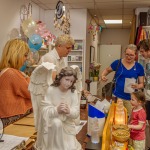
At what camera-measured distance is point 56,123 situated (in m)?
1.06

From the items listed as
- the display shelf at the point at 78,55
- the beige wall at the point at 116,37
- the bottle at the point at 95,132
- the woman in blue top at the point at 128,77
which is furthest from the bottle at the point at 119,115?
the beige wall at the point at 116,37

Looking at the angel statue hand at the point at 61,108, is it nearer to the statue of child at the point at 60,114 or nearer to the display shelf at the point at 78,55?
the statue of child at the point at 60,114

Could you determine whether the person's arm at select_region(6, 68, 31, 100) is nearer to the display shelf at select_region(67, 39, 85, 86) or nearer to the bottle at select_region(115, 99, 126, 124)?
the bottle at select_region(115, 99, 126, 124)

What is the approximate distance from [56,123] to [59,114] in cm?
4

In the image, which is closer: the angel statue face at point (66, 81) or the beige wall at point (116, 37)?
the angel statue face at point (66, 81)

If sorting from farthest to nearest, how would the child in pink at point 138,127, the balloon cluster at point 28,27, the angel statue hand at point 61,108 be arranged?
the balloon cluster at point 28,27 → the child in pink at point 138,127 → the angel statue hand at point 61,108

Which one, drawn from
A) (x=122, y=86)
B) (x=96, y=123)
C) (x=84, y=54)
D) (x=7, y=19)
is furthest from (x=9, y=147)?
(x=84, y=54)

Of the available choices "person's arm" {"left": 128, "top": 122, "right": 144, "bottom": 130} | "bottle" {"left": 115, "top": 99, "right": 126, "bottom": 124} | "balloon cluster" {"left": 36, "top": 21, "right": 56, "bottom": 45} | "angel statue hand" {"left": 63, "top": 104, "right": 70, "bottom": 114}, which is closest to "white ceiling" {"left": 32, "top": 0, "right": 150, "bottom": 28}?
"balloon cluster" {"left": 36, "top": 21, "right": 56, "bottom": 45}

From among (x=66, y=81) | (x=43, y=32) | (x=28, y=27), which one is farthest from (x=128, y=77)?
(x=43, y=32)

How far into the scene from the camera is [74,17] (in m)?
5.73

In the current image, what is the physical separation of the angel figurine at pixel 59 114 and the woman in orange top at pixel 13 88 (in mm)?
822

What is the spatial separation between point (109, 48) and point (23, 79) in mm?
7030

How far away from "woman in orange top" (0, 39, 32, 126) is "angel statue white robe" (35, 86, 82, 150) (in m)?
0.85

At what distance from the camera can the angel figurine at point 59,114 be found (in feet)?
3.51
